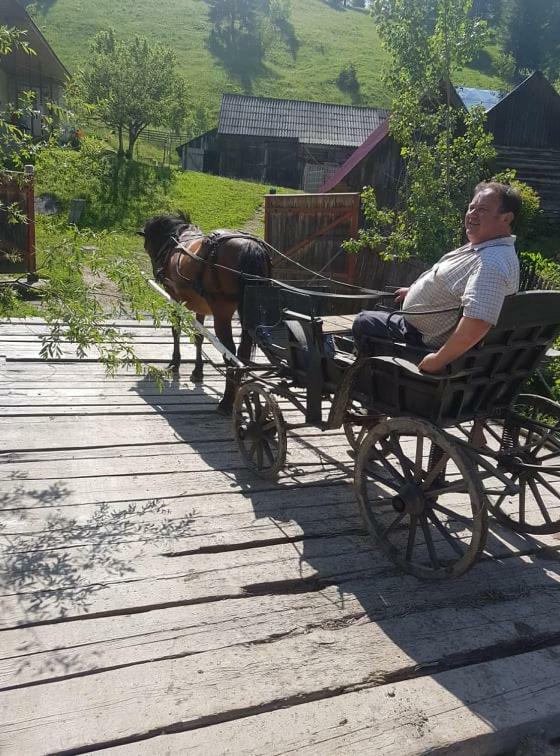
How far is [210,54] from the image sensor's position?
2938 inches

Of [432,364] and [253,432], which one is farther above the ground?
[432,364]

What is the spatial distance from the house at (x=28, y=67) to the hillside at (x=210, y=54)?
82.6 ft

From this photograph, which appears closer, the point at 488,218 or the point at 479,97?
the point at 488,218

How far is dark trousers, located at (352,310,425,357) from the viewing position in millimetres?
3621

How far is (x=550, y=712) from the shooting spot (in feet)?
8.33

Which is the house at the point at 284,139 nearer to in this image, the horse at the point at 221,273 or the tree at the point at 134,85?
the tree at the point at 134,85

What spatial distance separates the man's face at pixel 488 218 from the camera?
10.2 ft

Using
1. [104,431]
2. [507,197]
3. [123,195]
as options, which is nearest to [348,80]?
[123,195]

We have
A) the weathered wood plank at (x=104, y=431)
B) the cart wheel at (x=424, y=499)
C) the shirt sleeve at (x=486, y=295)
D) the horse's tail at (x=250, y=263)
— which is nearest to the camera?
the shirt sleeve at (x=486, y=295)

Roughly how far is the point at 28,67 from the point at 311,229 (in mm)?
25322

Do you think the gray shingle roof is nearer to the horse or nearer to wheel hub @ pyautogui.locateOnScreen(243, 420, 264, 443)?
the horse

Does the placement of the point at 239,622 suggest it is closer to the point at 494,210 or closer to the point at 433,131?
the point at 494,210

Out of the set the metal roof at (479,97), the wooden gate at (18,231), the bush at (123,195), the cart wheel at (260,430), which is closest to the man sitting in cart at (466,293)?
the cart wheel at (260,430)

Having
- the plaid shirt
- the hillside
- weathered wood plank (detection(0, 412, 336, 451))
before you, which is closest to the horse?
weathered wood plank (detection(0, 412, 336, 451))
